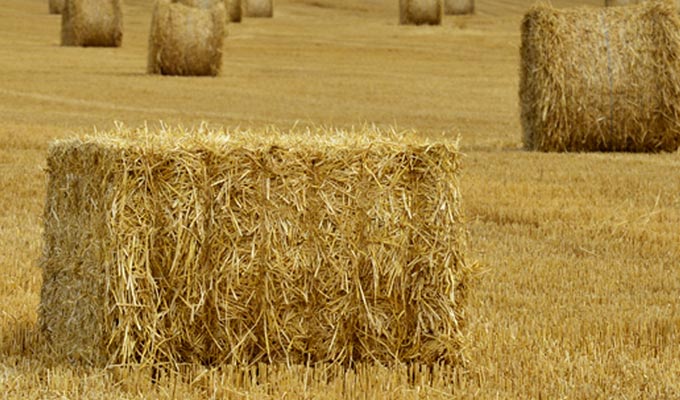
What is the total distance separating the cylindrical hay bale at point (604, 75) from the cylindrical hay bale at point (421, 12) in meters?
25.9

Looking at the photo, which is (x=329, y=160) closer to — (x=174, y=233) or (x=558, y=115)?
(x=174, y=233)

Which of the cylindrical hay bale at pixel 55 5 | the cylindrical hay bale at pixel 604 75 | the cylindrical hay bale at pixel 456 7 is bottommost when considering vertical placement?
Answer: the cylindrical hay bale at pixel 55 5

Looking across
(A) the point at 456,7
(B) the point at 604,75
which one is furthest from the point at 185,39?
(A) the point at 456,7

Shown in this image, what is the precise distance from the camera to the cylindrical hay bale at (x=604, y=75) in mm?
12555

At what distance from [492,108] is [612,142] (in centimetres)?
726

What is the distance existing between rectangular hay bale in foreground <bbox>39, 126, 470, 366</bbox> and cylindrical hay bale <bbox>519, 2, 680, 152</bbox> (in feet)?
25.6

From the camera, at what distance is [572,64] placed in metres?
12.6

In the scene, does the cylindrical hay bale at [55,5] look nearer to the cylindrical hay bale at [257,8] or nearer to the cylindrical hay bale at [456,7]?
the cylindrical hay bale at [257,8]

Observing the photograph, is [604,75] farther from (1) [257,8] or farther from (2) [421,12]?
(1) [257,8]

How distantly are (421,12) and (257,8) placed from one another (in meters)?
7.95

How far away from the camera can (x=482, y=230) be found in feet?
28.0

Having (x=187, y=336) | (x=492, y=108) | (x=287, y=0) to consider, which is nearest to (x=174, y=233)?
(x=187, y=336)

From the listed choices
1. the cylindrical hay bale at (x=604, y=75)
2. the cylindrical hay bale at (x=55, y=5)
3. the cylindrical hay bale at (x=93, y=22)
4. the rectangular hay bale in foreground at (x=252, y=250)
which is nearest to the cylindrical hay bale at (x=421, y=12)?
the cylindrical hay bale at (x=93, y=22)

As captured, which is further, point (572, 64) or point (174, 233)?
point (572, 64)
